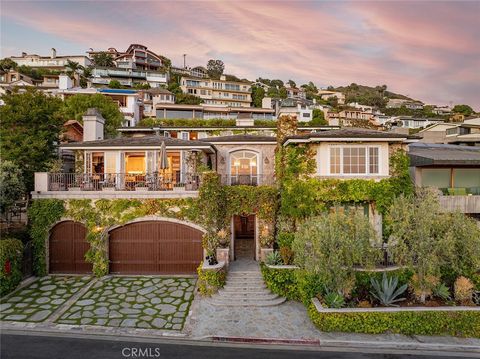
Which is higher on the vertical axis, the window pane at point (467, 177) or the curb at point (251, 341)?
the window pane at point (467, 177)

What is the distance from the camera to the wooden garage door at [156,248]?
54.5 ft

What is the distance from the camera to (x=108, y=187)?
17.3 metres

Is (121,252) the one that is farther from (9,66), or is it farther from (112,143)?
(9,66)

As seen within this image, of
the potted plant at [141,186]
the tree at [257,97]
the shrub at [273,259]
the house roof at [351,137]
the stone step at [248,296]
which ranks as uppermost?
the tree at [257,97]

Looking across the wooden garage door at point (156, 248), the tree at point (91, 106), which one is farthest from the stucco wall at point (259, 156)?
the tree at point (91, 106)

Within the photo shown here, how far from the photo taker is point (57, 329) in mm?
11047

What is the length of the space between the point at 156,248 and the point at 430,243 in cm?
1376

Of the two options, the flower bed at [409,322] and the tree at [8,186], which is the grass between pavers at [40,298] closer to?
the tree at [8,186]

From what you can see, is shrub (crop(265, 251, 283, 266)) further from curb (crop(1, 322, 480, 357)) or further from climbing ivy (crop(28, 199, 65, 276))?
climbing ivy (crop(28, 199, 65, 276))

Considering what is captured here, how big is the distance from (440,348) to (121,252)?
15626 millimetres

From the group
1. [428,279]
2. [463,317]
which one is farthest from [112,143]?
[463,317]

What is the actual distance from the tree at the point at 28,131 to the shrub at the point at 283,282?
16810mm

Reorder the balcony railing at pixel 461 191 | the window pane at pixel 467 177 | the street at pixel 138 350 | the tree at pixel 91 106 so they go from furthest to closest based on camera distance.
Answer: the tree at pixel 91 106 → the window pane at pixel 467 177 → the balcony railing at pixel 461 191 → the street at pixel 138 350

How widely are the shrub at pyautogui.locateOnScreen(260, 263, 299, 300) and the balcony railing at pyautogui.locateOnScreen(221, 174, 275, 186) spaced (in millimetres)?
8263
